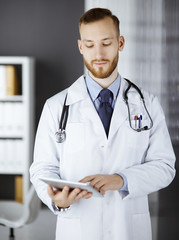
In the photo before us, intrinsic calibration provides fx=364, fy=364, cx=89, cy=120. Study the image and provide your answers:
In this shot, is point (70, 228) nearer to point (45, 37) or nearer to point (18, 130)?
point (18, 130)

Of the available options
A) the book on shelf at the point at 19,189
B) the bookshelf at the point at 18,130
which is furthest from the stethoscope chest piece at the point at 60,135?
the book on shelf at the point at 19,189

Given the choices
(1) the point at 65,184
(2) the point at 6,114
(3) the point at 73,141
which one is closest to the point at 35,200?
(2) the point at 6,114

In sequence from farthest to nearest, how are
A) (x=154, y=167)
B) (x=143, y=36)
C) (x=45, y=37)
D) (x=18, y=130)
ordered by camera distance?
1. (x=45, y=37)
2. (x=18, y=130)
3. (x=143, y=36)
4. (x=154, y=167)

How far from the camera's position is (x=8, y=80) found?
131 inches

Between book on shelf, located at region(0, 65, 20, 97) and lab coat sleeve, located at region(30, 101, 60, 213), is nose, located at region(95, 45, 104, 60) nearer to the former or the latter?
lab coat sleeve, located at region(30, 101, 60, 213)

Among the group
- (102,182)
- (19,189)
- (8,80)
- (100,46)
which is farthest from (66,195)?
(19,189)

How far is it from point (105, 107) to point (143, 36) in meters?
1.33

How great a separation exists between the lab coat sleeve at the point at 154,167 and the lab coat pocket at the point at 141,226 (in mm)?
116

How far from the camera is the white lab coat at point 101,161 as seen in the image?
1.42m

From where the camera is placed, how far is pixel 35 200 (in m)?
3.18

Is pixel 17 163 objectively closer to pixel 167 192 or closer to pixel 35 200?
pixel 35 200

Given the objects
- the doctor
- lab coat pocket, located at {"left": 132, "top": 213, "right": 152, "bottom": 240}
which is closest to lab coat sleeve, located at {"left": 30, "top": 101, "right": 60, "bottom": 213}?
the doctor

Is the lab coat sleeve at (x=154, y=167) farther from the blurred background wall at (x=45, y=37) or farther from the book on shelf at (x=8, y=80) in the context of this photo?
the blurred background wall at (x=45, y=37)

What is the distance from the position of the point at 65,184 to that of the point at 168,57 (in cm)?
160
